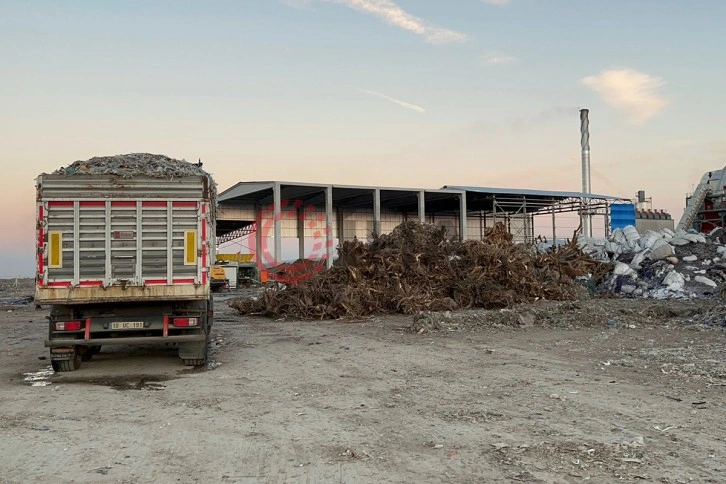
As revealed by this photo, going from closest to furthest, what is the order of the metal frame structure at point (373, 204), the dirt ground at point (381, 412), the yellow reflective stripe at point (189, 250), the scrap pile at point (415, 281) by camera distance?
1. the dirt ground at point (381, 412)
2. the yellow reflective stripe at point (189, 250)
3. the scrap pile at point (415, 281)
4. the metal frame structure at point (373, 204)

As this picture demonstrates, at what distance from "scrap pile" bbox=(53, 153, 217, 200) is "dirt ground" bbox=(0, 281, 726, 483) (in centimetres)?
322

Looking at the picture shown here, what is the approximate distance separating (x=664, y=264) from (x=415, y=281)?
1041cm

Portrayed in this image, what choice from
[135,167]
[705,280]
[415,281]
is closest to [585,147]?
[705,280]

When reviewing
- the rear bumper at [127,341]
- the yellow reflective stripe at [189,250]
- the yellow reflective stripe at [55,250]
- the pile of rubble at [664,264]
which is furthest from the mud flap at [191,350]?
the pile of rubble at [664,264]

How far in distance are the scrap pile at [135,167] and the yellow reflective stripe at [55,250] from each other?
0.99m

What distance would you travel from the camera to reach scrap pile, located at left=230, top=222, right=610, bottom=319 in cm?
1747

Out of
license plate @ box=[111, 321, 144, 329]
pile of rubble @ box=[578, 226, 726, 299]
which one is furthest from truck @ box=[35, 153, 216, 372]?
pile of rubble @ box=[578, 226, 726, 299]

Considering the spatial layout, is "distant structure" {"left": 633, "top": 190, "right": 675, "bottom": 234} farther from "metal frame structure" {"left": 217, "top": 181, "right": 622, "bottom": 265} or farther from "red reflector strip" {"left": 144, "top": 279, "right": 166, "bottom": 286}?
"red reflector strip" {"left": 144, "top": 279, "right": 166, "bottom": 286}

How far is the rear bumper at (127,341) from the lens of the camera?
30.4 feet

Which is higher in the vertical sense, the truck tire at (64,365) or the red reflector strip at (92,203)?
the red reflector strip at (92,203)

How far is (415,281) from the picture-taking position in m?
18.1

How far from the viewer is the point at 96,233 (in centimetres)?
936

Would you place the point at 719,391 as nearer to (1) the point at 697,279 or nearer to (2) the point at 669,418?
(2) the point at 669,418

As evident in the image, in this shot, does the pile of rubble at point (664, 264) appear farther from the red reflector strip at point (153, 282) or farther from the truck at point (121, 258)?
the red reflector strip at point (153, 282)
